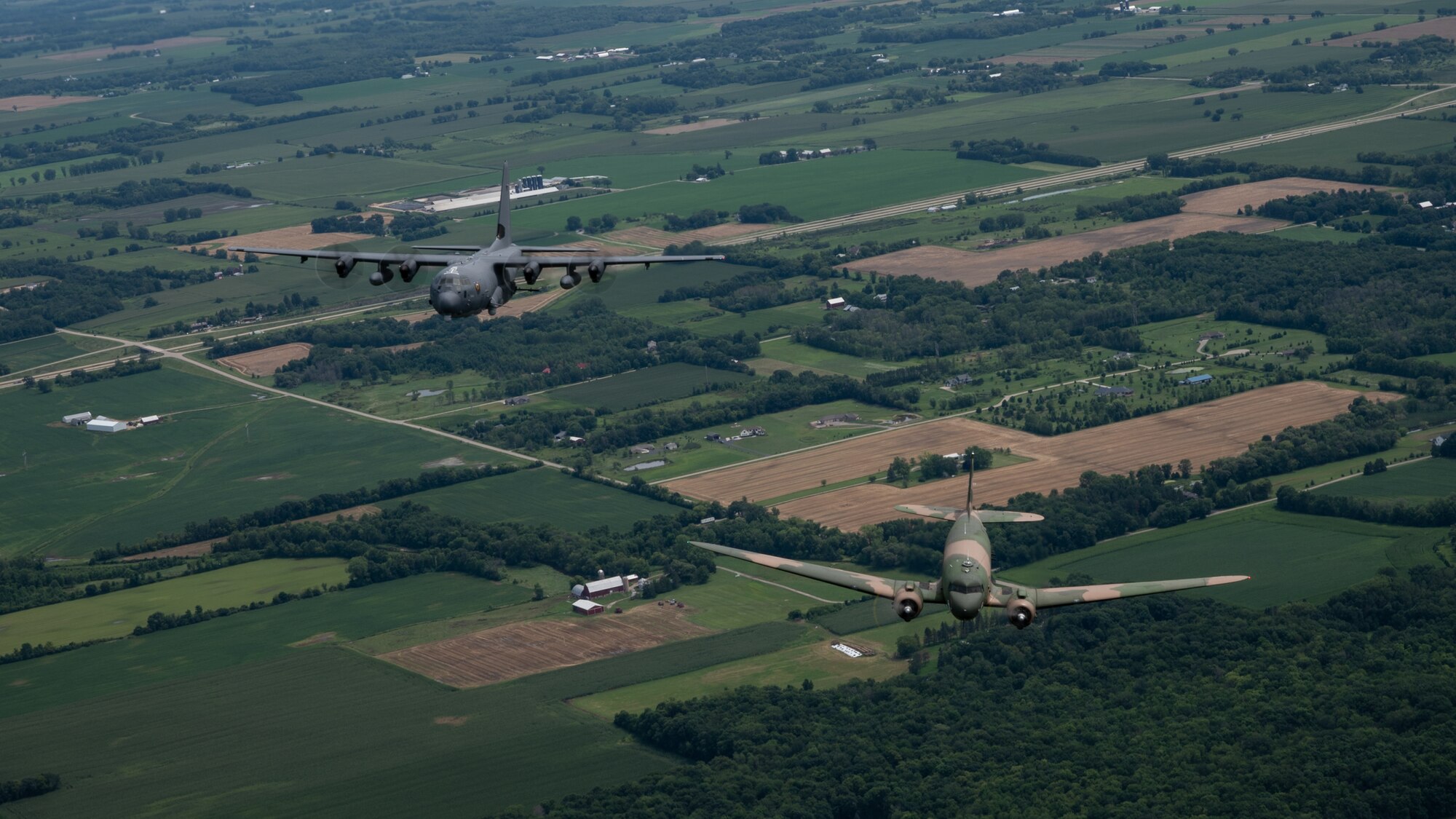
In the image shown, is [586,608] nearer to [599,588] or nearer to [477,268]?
[599,588]

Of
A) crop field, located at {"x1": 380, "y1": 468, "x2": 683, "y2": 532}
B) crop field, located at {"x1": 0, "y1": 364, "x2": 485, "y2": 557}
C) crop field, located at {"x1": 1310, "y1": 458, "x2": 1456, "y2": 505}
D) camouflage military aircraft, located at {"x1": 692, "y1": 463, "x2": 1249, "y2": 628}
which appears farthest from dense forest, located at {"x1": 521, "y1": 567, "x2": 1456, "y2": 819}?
crop field, located at {"x1": 0, "y1": 364, "x2": 485, "y2": 557}

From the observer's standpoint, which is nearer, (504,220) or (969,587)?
(969,587)

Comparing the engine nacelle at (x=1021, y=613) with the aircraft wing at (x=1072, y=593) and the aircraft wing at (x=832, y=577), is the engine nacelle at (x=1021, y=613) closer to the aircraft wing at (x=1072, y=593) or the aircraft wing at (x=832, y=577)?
the aircraft wing at (x=1072, y=593)

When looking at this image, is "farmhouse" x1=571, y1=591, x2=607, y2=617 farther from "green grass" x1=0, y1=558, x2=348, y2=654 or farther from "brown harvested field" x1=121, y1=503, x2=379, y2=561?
"brown harvested field" x1=121, y1=503, x2=379, y2=561

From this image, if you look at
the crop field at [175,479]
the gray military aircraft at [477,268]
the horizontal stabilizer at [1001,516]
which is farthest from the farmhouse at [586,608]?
the horizontal stabilizer at [1001,516]

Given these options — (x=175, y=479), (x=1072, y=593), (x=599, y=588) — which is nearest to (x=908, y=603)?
(x=1072, y=593)

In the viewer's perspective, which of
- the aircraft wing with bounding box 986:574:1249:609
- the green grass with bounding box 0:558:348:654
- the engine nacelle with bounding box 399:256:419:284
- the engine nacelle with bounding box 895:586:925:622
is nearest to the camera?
the aircraft wing with bounding box 986:574:1249:609

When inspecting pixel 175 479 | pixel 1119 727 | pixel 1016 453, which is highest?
pixel 1016 453
